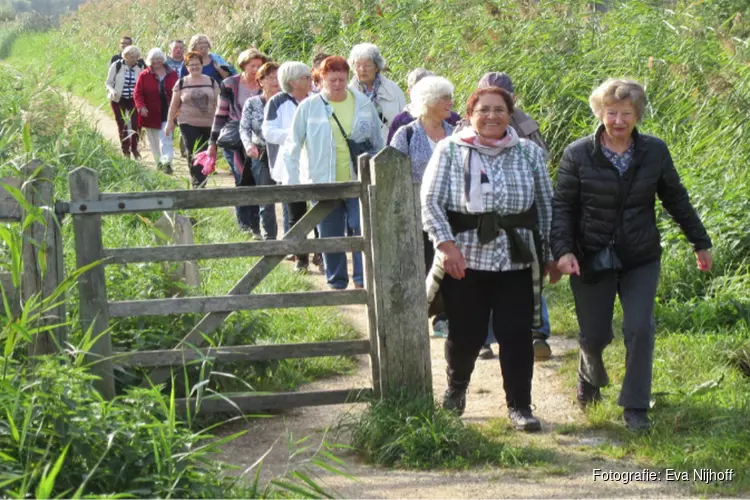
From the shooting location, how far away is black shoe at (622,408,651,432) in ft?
21.0

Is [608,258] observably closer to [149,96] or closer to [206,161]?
[206,161]

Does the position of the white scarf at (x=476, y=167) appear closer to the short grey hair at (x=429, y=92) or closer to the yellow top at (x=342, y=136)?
the short grey hair at (x=429, y=92)

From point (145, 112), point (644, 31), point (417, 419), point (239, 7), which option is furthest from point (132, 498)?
point (239, 7)

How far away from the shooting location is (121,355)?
5.91m

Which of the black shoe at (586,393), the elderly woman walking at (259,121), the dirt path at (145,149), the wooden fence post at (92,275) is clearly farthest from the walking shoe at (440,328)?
the dirt path at (145,149)

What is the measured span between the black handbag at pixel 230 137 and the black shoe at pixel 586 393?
5.73 m

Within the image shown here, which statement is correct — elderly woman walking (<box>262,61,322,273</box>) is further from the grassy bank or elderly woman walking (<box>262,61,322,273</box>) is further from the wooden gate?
the wooden gate

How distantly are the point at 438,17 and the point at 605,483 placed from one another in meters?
9.55

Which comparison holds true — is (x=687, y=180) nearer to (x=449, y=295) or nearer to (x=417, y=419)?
(x=449, y=295)

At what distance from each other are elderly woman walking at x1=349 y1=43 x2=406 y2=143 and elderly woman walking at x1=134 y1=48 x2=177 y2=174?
676cm

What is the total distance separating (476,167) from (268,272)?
1.21 m

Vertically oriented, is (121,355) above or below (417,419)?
above

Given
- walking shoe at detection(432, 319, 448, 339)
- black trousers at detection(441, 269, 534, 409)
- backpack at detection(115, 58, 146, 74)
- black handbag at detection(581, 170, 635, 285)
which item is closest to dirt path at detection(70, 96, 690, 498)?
black trousers at detection(441, 269, 534, 409)

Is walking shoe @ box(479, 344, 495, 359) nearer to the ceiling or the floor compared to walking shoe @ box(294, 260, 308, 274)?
nearer to the floor
